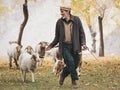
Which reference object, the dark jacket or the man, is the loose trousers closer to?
the man

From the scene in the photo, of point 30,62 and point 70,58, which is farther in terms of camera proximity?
point 30,62

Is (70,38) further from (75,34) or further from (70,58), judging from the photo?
(70,58)

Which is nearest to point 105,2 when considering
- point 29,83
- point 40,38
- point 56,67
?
point 56,67

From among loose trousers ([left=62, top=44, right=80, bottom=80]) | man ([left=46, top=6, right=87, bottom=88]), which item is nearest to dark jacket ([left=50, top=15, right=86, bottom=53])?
man ([left=46, top=6, right=87, bottom=88])

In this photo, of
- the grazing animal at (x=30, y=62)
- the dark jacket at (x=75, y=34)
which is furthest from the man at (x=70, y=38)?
the grazing animal at (x=30, y=62)

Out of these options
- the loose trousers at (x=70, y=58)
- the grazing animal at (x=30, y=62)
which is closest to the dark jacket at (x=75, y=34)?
the loose trousers at (x=70, y=58)

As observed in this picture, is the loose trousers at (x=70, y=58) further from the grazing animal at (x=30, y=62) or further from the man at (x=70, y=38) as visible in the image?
the grazing animal at (x=30, y=62)

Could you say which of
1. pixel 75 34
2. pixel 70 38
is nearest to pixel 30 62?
pixel 70 38

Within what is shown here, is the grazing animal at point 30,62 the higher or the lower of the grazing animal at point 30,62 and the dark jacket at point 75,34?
the lower

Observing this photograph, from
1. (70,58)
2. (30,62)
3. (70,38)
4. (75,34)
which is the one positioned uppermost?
(75,34)

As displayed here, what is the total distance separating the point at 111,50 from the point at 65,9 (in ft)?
192

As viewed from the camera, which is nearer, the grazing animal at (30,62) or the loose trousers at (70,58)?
the loose trousers at (70,58)

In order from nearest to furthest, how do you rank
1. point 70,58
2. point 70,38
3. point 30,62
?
point 70,58 < point 70,38 < point 30,62

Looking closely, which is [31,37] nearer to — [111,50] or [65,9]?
[111,50]
